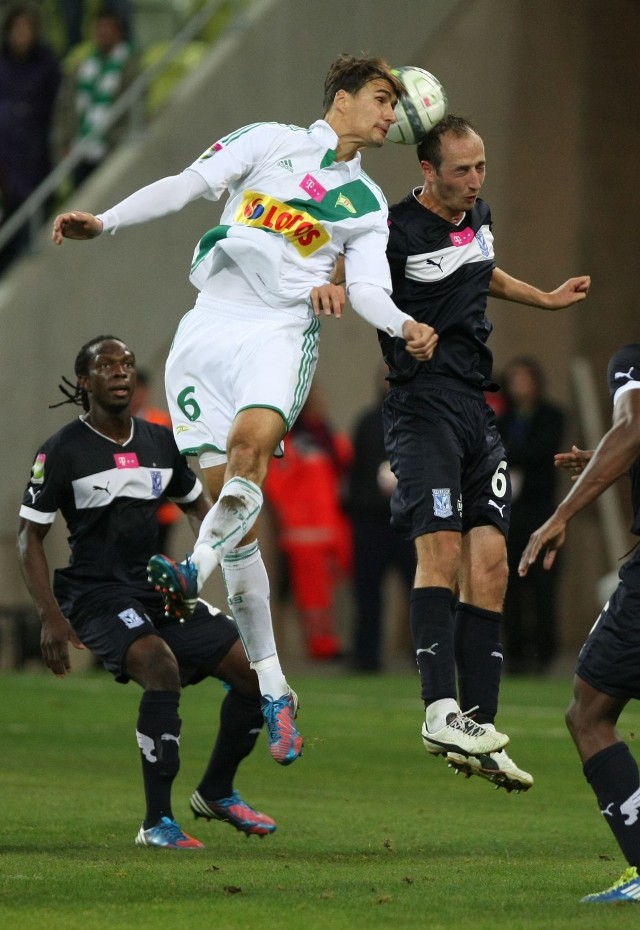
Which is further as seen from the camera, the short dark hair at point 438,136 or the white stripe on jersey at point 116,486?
the white stripe on jersey at point 116,486

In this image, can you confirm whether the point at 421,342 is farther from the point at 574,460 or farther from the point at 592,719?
the point at 592,719

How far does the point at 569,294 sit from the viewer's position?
773 centimetres

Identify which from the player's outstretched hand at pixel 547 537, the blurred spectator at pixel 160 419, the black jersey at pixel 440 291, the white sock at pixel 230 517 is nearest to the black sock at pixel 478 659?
the black jersey at pixel 440 291

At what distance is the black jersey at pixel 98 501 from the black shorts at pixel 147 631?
10cm

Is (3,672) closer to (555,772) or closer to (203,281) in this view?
(555,772)

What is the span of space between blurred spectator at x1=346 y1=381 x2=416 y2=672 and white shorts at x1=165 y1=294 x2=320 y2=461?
8.42 metres

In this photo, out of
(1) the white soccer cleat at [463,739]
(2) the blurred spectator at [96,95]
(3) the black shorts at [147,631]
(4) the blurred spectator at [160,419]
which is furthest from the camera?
(2) the blurred spectator at [96,95]

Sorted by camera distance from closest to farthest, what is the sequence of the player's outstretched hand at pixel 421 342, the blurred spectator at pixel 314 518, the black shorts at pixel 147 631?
the player's outstretched hand at pixel 421 342 < the black shorts at pixel 147 631 < the blurred spectator at pixel 314 518

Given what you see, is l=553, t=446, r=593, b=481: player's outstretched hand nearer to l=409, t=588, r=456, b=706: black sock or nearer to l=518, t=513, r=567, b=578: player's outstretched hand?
l=518, t=513, r=567, b=578: player's outstretched hand

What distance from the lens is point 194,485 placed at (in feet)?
28.4

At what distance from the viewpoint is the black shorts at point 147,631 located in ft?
26.4

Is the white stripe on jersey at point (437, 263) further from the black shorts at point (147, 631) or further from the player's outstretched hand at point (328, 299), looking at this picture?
the black shorts at point (147, 631)

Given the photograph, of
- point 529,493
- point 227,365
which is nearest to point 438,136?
point 227,365

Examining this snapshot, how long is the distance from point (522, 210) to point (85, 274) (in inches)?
200
